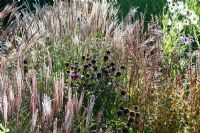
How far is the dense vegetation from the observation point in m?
2.21

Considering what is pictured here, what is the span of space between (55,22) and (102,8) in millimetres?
617

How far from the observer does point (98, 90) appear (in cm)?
362

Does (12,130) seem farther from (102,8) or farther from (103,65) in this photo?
(102,8)

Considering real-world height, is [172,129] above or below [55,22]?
below

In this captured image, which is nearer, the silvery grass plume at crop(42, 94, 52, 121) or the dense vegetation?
the silvery grass plume at crop(42, 94, 52, 121)

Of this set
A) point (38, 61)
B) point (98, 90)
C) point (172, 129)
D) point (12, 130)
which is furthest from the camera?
point (38, 61)

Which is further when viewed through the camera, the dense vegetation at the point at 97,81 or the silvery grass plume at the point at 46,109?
the dense vegetation at the point at 97,81

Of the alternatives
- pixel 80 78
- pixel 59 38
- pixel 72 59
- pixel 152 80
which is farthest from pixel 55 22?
pixel 152 80

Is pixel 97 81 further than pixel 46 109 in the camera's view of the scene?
Yes

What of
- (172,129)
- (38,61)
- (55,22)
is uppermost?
(55,22)

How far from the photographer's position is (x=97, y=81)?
3.69m

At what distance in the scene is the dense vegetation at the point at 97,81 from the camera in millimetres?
2212

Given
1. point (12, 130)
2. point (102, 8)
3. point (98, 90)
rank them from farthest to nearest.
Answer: point (102, 8) < point (98, 90) < point (12, 130)

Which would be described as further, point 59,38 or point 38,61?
point 59,38
